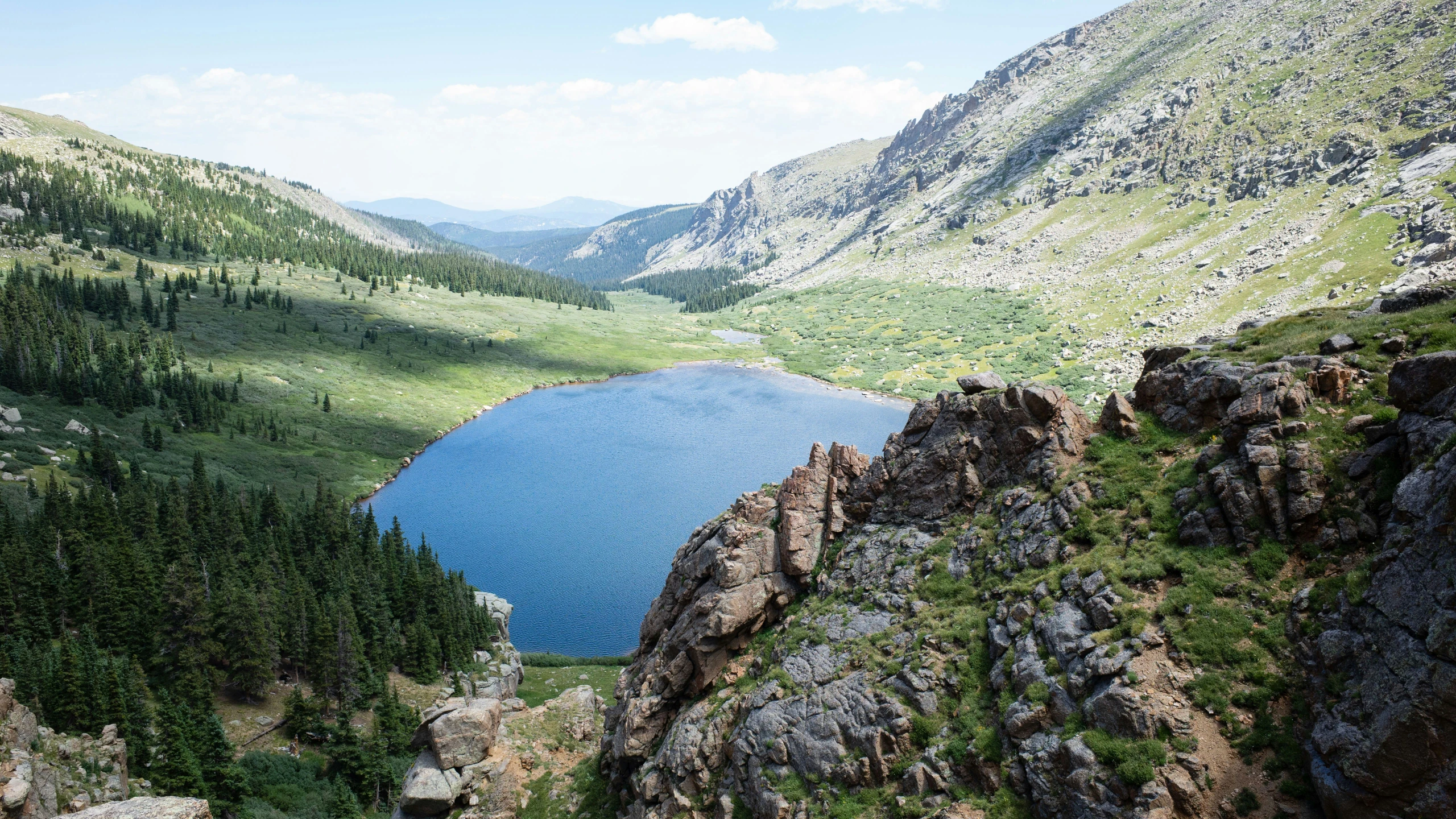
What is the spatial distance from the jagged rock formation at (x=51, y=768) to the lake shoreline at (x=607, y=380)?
58898 mm

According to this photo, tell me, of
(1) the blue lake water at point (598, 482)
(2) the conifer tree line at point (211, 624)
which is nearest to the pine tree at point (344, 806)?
(2) the conifer tree line at point (211, 624)

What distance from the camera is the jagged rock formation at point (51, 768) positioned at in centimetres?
2541

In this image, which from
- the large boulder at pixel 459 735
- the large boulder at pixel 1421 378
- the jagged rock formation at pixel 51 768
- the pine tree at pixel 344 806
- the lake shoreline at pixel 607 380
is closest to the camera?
the large boulder at pixel 1421 378

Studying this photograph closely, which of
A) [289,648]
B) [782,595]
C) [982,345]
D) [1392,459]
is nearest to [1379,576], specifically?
[1392,459]

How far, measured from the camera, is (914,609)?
22812 mm

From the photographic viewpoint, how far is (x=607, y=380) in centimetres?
16962

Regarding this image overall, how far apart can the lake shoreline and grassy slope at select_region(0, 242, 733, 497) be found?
0.94 metres

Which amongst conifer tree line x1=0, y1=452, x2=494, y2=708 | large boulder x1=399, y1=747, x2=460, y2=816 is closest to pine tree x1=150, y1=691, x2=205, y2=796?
conifer tree line x1=0, y1=452, x2=494, y2=708

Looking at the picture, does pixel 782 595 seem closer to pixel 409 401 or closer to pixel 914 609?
pixel 914 609

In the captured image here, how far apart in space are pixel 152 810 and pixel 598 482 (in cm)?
7723

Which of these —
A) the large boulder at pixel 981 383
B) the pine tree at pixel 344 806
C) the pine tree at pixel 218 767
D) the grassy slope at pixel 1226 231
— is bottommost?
the pine tree at pixel 344 806

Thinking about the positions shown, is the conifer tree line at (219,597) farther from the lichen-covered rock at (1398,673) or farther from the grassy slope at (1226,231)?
the grassy slope at (1226,231)

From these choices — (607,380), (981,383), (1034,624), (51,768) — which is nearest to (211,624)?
(51,768)

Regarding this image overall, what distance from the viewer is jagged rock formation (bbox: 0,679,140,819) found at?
2541 centimetres
